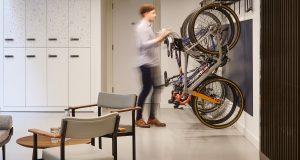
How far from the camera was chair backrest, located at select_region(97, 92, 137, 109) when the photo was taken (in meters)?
4.62

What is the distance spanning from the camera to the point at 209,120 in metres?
6.02

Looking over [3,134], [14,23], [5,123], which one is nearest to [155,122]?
[5,123]

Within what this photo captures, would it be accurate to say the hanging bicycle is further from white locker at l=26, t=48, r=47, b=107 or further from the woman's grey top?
white locker at l=26, t=48, r=47, b=107

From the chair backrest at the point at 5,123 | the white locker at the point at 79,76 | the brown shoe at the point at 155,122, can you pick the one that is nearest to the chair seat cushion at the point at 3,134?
the chair backrest at the point at 5,123

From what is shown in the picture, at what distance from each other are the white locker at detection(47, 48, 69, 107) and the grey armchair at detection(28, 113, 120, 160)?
4.59 meters

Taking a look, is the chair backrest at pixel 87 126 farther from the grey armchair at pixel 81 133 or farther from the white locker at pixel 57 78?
the white locker at pixel 57 78

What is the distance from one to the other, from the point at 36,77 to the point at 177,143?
350 centimetres

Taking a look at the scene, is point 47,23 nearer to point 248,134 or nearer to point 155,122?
point 155,122

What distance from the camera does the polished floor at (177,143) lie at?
16.0ft

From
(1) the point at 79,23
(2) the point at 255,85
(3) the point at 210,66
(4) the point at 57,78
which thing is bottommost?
(2) the point at 255,85

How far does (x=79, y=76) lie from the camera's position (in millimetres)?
8055
